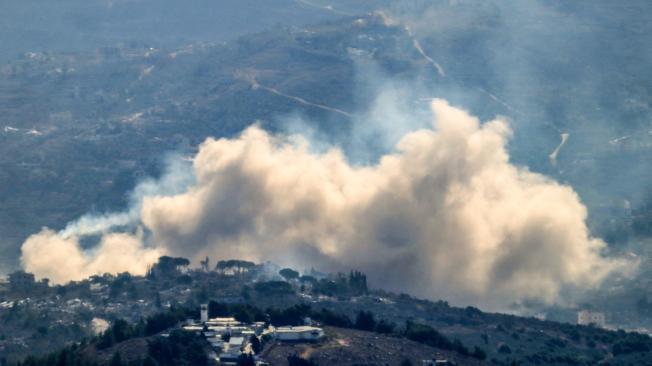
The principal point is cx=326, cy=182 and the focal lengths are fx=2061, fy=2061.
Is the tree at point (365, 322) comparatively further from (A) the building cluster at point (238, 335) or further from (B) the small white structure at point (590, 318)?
(B) the small white structure at point (590, 318)

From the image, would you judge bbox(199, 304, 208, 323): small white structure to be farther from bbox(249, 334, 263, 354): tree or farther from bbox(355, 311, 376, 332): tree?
bbox(355, 311, 376, 332): tree

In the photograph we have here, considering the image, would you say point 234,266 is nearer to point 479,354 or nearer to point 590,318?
point 590,318

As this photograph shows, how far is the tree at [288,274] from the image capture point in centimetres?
14888

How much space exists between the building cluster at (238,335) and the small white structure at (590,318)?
117 feet

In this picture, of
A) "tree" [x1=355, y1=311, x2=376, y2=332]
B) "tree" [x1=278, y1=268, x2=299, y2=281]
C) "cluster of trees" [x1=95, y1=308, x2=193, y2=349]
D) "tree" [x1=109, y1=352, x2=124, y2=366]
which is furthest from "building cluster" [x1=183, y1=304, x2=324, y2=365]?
"tree" [x1=278, y1=268, x2=299, y2=281]

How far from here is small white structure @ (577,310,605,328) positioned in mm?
149500

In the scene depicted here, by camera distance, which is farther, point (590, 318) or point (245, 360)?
point (590, 318)

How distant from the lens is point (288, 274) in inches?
5891

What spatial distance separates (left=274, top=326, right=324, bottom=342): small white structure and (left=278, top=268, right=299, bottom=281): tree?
105 feet

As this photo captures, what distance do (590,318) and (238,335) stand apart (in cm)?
4324

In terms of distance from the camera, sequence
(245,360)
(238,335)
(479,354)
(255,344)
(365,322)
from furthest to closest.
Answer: (365,322), (479,354), (238,335), (255,344), (245,360)

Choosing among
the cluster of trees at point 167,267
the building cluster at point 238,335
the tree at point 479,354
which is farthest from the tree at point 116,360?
the cluster of trees at point 167,267

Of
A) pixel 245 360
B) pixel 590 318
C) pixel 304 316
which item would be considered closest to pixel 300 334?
pixel 304 316

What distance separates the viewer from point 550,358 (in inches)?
4958
